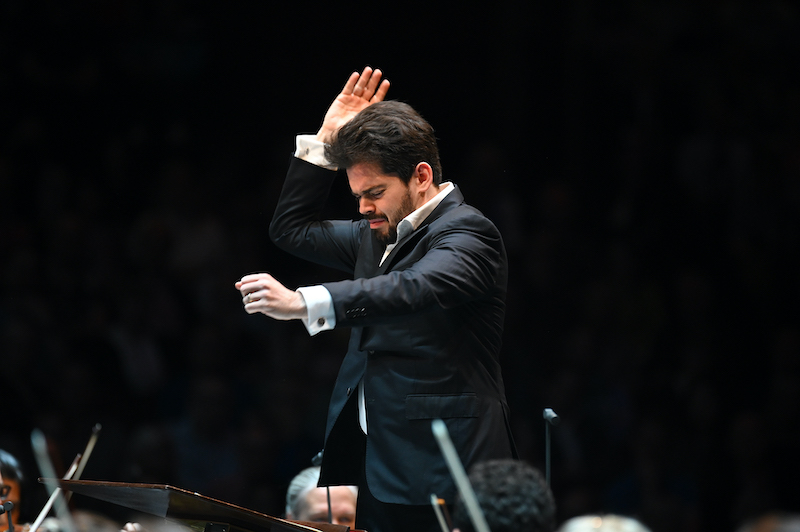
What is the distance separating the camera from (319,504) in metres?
2.80

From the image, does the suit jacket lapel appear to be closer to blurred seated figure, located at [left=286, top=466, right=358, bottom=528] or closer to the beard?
the beard

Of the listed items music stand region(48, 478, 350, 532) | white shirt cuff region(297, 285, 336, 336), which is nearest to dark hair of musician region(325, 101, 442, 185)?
white shirt cuff region(297, 285, 336, 336)

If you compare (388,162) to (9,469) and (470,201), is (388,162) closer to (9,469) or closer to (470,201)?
(9,469)

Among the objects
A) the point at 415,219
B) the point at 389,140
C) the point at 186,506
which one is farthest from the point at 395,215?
the point at 186,506

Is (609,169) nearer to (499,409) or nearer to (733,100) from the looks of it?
(733,100)

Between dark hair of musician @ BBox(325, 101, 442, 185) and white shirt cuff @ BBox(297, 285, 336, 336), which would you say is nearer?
white shirt cuff @ BBox(297, 285, 336, 336)

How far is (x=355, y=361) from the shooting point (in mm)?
2020

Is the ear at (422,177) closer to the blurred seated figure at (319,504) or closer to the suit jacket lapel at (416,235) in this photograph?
the suit jacket lapel at (416,235)

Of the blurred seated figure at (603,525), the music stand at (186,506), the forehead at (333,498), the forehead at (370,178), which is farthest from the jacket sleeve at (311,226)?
the blurred seated figure at (603,525)

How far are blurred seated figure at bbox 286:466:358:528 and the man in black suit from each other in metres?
0.80

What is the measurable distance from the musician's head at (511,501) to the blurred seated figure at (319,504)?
4.62 ft

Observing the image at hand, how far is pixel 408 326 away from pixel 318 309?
28cm

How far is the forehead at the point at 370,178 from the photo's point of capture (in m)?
2.00

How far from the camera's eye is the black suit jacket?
1854 millimetres
